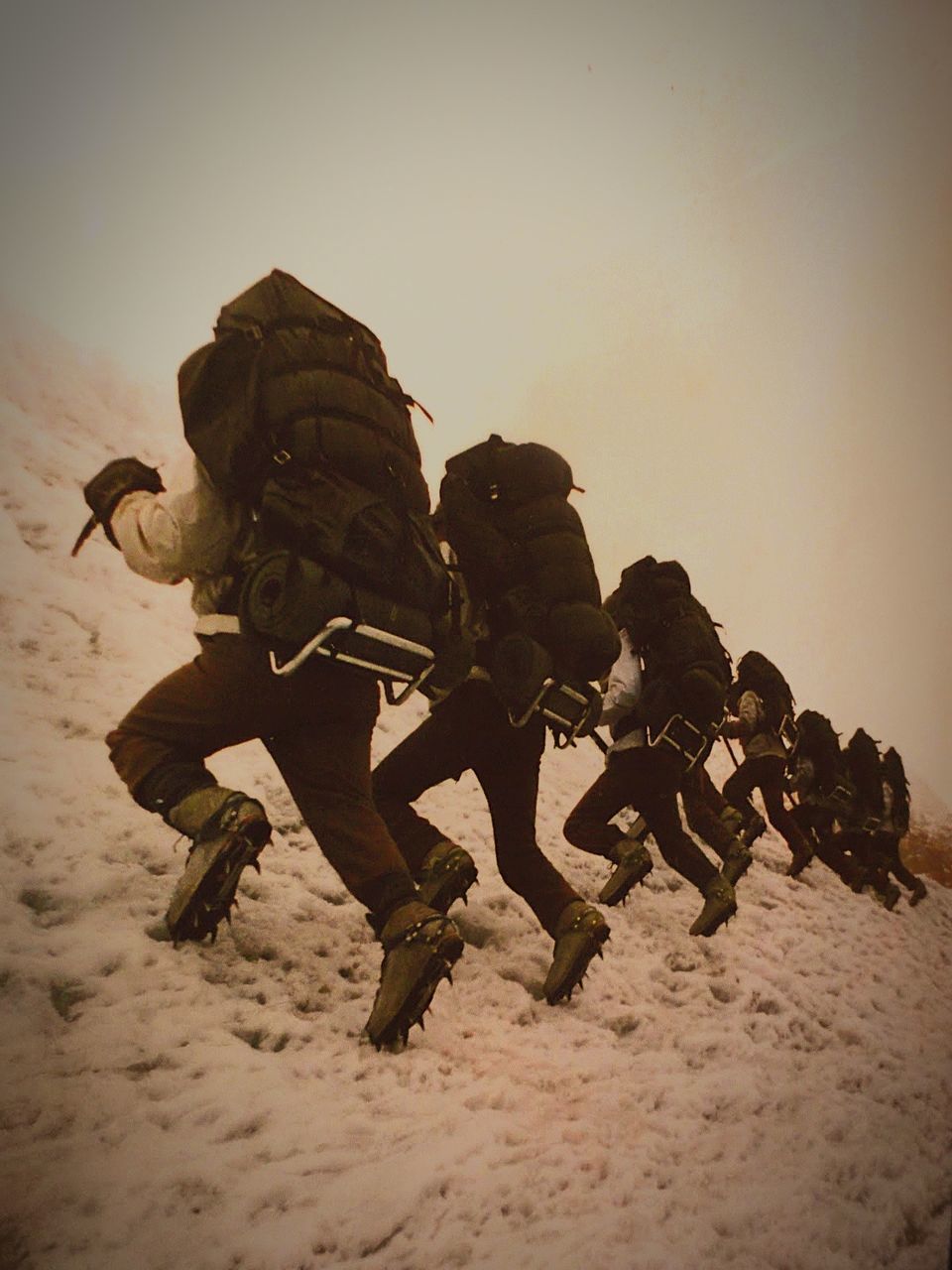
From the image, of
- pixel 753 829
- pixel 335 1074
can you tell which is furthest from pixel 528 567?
pixel 753 829

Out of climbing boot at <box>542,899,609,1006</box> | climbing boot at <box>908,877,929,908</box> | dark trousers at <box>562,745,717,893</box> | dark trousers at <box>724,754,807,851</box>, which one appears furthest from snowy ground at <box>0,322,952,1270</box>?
climbing boot at <box>908,877,929,908</box>

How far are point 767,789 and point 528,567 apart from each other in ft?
16.6

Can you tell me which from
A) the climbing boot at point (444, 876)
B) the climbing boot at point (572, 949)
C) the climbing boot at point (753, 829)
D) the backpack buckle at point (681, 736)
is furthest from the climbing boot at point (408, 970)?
the climbing boot at point (753, 829)

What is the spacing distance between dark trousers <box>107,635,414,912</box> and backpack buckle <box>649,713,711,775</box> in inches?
83.7

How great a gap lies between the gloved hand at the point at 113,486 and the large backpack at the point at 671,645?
2663mm

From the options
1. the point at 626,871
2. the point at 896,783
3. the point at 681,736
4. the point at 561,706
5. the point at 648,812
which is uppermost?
the point at 896,783

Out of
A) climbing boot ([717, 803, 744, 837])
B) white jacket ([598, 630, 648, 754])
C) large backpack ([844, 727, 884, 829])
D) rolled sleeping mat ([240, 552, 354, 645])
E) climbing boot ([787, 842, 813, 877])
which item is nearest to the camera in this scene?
rolled sleeping mat ([240, 552, 354, 645])

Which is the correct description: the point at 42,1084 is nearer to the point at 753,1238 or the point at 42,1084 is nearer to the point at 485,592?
the point at 753,1238

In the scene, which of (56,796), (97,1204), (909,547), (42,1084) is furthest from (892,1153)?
(909,547)

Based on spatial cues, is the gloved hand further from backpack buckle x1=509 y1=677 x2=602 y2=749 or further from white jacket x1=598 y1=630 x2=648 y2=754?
white jacket x1=598 y1=630 x2=648 y2=754

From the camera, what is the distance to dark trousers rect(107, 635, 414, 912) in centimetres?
179

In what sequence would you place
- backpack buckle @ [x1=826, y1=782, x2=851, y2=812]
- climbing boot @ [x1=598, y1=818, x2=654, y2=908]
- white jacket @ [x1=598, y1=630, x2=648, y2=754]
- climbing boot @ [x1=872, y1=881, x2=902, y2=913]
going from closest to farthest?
climbing boot @ [x1=598, y1=818, x2=654, y2=908] < white jacket @ [x1=598, y1=630, x2=648, y2=754] < climbing boot @ [x1=872, y1=881, x2=902, y2=913] < backpack buckle @ [x1=826, y1=782, x2=851, y2=812]

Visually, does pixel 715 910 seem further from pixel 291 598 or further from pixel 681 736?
pixel 291 598

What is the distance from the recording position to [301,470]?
5.60ft
